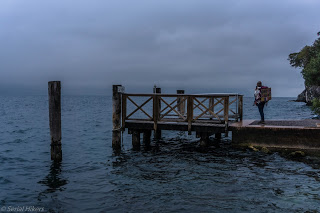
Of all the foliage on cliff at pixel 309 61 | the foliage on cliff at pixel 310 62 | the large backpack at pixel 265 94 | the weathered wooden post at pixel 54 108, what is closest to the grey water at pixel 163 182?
the weathered wooden post at pixel 54 108

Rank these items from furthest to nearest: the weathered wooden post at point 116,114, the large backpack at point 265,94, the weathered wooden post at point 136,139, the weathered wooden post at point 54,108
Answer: the weathered wooden post at point 136,139, the large backpack at point 265,94, the weathered wooden post at point 116,114, the weathered wooden post at point 54,108

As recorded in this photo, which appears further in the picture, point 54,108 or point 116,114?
point 116,114

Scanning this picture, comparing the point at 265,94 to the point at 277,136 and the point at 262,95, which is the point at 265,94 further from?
the point at 277,136

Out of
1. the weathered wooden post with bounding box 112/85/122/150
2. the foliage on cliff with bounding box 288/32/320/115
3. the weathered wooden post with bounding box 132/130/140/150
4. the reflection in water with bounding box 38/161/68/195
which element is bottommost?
the reflection in water with bounding box 38/161/68/195

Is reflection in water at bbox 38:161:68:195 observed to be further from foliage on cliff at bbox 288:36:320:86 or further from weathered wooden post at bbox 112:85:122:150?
foliage on cliff at bbox 288:36:320:86

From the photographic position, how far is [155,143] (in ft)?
56.5

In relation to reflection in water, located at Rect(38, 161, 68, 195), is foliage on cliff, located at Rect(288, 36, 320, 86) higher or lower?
higher

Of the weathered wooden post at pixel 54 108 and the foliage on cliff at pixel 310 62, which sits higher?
the foliage on cliff at pixel 310 62

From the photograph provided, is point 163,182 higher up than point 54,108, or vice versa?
point 54,108

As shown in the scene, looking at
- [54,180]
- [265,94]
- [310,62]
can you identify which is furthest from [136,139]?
[310,62]

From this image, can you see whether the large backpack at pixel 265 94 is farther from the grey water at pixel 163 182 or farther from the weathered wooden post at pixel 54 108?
the weathered wooden post at pixel 54 108

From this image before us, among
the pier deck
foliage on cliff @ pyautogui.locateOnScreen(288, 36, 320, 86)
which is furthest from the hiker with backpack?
foliage on cliff @ pyautogui.locateOnScreen(288, 36, 320, 86)

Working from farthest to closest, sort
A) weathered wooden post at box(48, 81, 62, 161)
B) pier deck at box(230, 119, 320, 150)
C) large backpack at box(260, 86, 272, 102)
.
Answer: large backpack at box(260, 86, 272, 102) < pier deck at box(230, 119, 320, 150) < weathered wooden post at box(48, 81, 62, 161)

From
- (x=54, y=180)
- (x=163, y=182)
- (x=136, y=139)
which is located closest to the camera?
(x=163, y=182)
